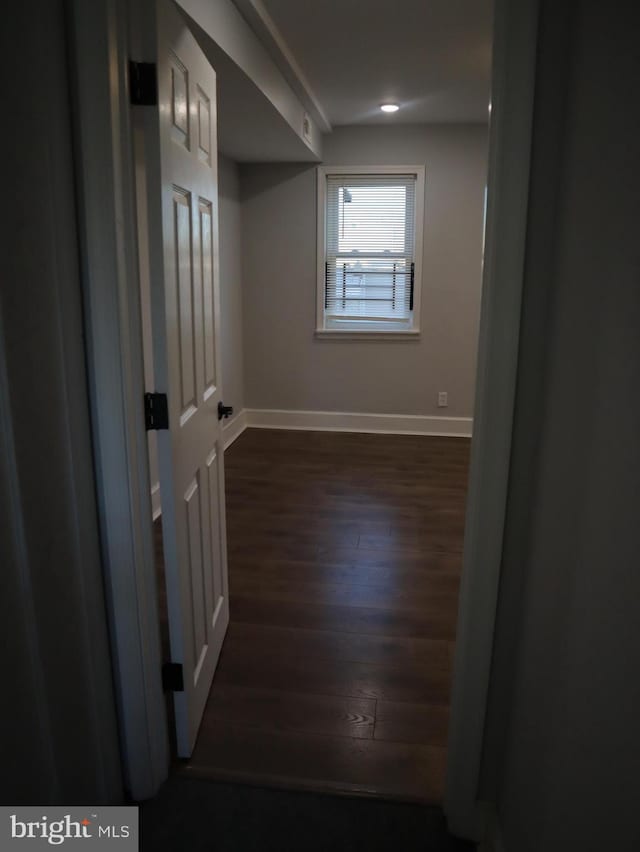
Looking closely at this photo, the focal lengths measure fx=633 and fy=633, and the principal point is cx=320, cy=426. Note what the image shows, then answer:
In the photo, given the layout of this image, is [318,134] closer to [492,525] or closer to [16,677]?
[492,525]

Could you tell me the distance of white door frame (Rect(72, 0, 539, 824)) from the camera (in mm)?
1337

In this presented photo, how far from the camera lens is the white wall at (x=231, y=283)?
16.6 ft

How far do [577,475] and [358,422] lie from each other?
183 inches

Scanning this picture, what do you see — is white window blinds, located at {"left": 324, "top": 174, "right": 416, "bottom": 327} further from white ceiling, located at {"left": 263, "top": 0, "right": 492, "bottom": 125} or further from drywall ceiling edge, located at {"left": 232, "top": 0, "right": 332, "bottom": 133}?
drywall ceiling edge, located at {"left": 232, "top": 0, "right": 332, "bottom": 133}

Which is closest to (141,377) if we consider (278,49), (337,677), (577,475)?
(577,475)

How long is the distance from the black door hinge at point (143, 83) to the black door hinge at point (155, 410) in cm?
68

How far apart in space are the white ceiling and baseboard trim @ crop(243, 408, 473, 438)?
248 cm

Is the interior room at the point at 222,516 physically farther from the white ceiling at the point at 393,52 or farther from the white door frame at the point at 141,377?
the white ceiling at the point at 393,52

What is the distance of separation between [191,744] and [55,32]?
1871mm

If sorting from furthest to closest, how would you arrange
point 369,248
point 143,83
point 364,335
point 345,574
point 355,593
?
1. point 364,335
2. point 369,248
3. point 345,574
4. point 355,593
5. point 143,83

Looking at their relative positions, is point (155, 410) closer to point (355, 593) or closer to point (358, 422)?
point (355, 593)

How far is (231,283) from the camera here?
17.6ft

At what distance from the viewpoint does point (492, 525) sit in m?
1.50

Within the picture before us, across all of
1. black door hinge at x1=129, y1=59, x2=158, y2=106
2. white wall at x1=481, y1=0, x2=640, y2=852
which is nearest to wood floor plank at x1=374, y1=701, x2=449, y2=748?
white wall at x1=481, y1=0, x2=640, y2=852
